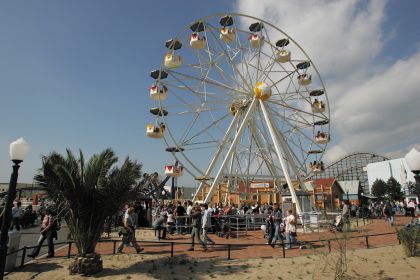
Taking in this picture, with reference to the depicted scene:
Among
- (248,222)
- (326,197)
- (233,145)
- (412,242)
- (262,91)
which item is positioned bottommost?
(412,242)

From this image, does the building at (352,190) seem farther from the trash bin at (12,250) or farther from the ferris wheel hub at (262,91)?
the trash bin at (12,250)

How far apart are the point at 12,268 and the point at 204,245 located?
5.43m

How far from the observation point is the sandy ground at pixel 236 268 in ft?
26.4

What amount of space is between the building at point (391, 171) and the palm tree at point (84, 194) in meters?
89.6

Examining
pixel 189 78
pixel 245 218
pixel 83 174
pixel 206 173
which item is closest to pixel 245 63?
pixel 189 78

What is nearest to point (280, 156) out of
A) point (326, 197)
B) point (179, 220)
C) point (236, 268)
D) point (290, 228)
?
point (179, 220)

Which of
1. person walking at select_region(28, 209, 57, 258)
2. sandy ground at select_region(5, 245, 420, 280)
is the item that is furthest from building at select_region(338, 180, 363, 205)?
person walking at select_region(28, 209, 57, 258)

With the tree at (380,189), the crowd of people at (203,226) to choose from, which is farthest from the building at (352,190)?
the crowd of people at (203,226)

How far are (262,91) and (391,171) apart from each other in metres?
84.4

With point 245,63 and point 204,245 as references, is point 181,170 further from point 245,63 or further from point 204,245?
point 204,245

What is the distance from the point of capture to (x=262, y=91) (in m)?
20.9

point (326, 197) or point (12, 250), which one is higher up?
point (326, 197)

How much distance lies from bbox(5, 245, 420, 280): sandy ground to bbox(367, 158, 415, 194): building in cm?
8561

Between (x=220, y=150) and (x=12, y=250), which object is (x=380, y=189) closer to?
(x=220, y=150)
